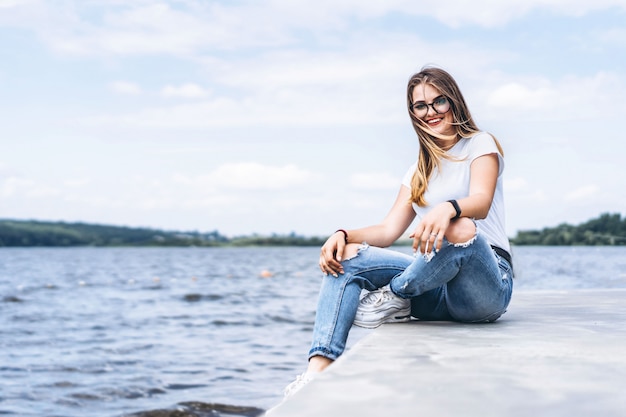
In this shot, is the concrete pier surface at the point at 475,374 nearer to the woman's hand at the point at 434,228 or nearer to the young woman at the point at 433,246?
the young woman at the point at 433,246

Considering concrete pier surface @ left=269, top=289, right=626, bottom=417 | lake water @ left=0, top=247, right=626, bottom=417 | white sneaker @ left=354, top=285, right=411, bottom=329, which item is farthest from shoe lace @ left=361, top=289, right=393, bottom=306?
lake water @ left=0, top=247, right=626, bottom=417

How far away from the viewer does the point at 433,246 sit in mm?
3123

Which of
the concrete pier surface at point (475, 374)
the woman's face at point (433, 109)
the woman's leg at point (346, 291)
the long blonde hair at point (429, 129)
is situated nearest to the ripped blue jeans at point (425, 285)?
the woman's leg at point (346, 291)

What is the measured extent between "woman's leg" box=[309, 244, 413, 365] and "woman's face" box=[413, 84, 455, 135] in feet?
2.19

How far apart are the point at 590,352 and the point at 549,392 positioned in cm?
79

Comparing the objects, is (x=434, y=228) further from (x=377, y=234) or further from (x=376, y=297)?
(x=377, y=234)

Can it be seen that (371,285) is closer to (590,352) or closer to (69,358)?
(590,352)

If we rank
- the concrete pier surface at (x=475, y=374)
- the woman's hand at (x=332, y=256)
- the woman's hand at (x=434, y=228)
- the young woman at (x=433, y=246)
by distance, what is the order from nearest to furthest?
the concrete pier surface at (x=475, y=374), the woman's hand at (x=434, y=228), the young woman at (x=433, y=246), the woman's hand at (x=332, y=256)

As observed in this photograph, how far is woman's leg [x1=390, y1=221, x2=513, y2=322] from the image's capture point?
10.4 feet

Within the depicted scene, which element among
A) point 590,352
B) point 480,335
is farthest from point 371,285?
point 590,352

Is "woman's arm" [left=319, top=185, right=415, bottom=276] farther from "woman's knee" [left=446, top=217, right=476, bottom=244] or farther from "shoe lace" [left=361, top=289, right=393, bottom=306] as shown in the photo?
"woman's knee" [left=446, top=217, right=476, bottom=244]

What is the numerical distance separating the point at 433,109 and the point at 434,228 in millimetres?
819

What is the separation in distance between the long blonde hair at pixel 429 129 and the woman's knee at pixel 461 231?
52 centimetres

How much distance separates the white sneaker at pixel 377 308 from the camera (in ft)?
11.5
